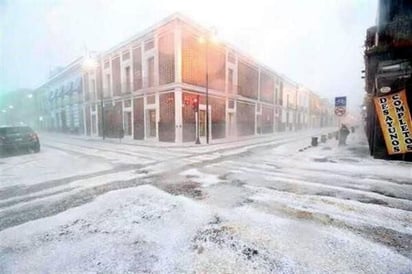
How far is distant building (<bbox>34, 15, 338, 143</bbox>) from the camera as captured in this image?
18.6 metres

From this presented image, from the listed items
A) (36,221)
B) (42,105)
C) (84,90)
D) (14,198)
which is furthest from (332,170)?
(42,105)

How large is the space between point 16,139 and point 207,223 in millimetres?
12141

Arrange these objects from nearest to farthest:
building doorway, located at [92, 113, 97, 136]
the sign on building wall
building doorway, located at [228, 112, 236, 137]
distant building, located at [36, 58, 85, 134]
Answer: the sign on building wall, building doorway, located at [228, 112, 236, 137], building doorway, located at [92, 113, 97, 136], distant building, located at [36, 58, 85, 134]

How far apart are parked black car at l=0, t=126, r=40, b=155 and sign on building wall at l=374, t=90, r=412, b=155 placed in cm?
1527

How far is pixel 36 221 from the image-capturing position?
12.1 feet

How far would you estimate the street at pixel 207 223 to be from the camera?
100 inches

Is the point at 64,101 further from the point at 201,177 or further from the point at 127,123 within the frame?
the point at 201,177

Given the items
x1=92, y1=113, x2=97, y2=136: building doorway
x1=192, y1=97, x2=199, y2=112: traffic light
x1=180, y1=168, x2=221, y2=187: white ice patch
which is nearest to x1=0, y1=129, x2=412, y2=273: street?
x1=180, y1=168, x2=221, y2=187: white ice patch

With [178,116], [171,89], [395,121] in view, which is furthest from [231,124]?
[395,121]

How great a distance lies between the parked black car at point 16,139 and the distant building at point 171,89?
8649 mm

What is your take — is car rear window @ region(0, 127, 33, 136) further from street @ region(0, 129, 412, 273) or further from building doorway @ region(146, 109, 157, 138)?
building doorway @ region(146, 109, 157, 138)

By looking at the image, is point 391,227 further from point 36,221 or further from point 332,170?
point 36,221

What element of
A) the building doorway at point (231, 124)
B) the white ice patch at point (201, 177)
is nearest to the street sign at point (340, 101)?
the white ice patch at point (201, 177)

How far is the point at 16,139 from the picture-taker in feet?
38.4
